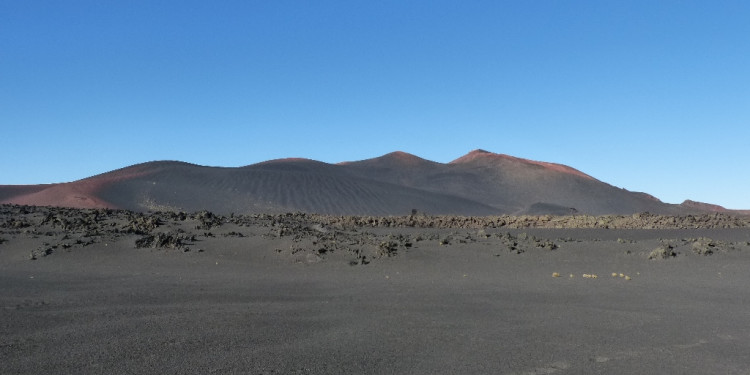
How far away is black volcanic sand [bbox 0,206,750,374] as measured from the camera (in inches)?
212

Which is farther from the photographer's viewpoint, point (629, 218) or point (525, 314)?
point (629, 218)

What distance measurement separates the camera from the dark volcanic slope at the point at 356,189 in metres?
43.5

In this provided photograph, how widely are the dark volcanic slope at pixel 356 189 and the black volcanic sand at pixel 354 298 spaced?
77.5ft

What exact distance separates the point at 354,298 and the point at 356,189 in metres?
48.3

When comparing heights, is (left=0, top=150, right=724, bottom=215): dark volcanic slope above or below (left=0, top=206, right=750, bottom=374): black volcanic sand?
above

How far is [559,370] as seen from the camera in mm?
5094

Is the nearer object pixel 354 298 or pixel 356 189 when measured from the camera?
pixel 354 298

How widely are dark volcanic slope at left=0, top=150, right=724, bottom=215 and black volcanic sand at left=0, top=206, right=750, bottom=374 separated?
77.5ft

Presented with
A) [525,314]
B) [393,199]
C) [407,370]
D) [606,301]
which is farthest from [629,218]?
[393,199]

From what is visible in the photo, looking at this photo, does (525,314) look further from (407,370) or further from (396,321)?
(407,370)

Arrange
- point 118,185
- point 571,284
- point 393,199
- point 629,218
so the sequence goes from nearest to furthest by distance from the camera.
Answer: point 571,284 → point 629,218 → point 118,185 → point 393,199

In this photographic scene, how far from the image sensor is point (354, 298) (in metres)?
8.84

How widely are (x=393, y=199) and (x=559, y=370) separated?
2035 inches

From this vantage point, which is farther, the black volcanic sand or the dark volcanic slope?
the dark volcanic slope
